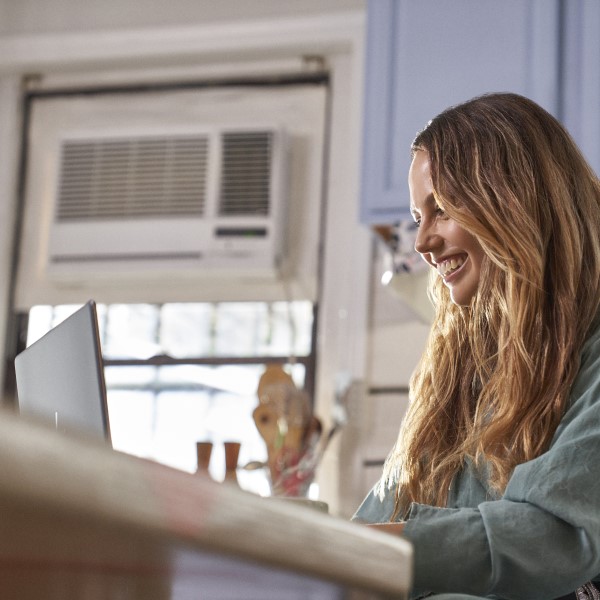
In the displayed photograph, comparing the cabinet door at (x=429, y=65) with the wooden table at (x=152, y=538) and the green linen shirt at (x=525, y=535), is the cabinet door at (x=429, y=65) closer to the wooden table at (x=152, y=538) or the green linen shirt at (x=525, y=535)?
Answer: the green linen shirt at (x=525, y=535)

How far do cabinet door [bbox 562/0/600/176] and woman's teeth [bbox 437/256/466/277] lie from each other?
1.20 metres

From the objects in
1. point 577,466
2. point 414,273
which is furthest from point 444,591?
point 414,273

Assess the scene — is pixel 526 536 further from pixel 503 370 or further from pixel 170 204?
pixel 170 204

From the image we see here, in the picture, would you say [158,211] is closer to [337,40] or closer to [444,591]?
[337,40]

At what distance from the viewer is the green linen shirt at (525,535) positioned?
91 cm

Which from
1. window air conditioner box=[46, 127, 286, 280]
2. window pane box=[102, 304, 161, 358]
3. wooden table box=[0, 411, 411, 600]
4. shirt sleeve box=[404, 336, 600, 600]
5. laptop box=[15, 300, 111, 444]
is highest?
window air conditioner box=[46, 127, 286, 280]

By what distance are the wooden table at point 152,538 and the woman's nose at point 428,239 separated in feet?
2.98

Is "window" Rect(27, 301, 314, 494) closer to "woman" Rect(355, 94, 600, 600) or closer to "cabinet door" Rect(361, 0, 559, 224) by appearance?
"cabinet door" Rect(361, 0, 559, 224)

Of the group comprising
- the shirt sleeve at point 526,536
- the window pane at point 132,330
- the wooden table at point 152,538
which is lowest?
the shirt sleeve at point 526,536

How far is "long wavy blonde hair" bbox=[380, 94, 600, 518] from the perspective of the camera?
3.92ft

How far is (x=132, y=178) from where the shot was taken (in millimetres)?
3477

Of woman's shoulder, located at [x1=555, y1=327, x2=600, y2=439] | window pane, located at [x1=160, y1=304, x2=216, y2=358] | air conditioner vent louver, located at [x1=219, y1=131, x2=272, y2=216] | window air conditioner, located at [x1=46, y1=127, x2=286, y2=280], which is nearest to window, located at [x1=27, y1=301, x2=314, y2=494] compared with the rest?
window pane, located at [x1=160, y1=304, x2=216, y2=358]

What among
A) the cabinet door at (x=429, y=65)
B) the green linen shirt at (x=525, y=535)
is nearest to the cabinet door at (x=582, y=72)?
the cabinet door at (x=429, y=65)

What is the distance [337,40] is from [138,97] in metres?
0.70
